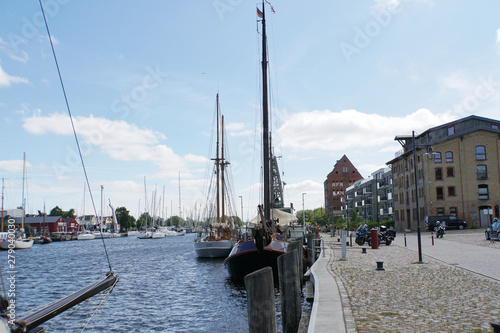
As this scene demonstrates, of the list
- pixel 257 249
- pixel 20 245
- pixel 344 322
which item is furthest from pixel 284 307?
pixel 20 245

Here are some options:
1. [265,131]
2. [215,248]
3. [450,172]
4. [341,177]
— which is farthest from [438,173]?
[341,177]

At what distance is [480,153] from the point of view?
60.7 m

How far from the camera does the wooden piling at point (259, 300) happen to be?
276 inches

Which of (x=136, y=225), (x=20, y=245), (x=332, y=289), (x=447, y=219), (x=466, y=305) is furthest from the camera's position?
(x=136, y=225)

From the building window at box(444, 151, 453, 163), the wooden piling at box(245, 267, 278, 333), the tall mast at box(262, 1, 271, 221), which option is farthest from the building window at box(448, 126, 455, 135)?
the wooden piling at box(245, 267, 278, 333)

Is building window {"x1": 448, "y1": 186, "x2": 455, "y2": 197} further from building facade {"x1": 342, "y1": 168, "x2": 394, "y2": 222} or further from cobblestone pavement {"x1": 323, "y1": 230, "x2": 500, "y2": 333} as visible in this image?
cobblestone pavement {"x1": 323, "y1": 230, "x2": 500, "y2": 333}

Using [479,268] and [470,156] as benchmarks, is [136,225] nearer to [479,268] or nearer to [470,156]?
[470,156]

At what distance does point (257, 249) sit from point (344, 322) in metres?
Answer: 13.9

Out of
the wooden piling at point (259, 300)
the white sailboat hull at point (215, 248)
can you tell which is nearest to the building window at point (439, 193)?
the white sailboat hull at point (215, 248)

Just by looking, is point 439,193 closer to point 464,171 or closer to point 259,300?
point 464,171

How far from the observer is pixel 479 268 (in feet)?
52.9

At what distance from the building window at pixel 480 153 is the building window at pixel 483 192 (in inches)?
159

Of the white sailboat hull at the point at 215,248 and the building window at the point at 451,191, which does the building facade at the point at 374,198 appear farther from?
the white sailboat hull at the point at 215,248

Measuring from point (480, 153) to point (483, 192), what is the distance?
18.5ft
